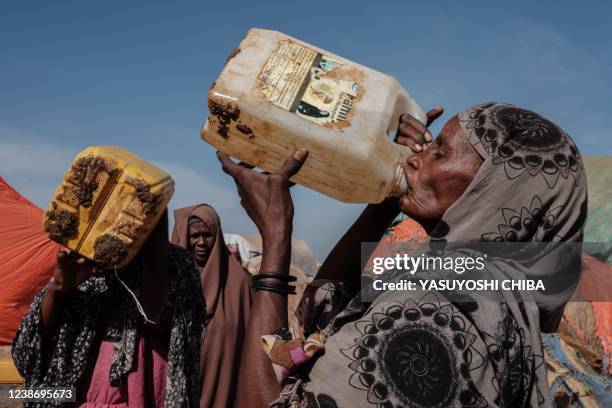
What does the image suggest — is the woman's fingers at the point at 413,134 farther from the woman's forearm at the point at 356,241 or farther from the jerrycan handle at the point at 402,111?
the woman's forearm at the point at 356,241

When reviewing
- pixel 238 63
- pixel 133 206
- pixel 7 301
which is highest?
pixel 238 63

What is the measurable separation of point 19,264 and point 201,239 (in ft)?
8.43

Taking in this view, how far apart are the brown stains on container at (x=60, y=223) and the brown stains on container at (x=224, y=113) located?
0.56m

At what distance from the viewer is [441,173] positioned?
158cm

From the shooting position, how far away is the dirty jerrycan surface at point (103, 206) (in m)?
1.82

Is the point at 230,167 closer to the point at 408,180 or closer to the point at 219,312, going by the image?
the point at 408,180

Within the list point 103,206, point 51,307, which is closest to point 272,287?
point 103,206

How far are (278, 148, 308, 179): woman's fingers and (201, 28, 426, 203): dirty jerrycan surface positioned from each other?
0.12m

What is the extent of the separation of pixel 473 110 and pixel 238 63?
2.72 feet

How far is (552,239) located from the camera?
1.46m

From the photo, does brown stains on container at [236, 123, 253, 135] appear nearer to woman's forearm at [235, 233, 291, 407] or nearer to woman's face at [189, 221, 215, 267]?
woman's forearm at [235, 233, 291, 407]

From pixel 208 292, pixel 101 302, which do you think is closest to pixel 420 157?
pixel 101 302

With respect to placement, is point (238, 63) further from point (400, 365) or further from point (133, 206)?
point (400, 365)

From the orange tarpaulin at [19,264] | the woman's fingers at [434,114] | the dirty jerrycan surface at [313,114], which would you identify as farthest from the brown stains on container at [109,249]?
the orange tarpaulin at [19,264]
